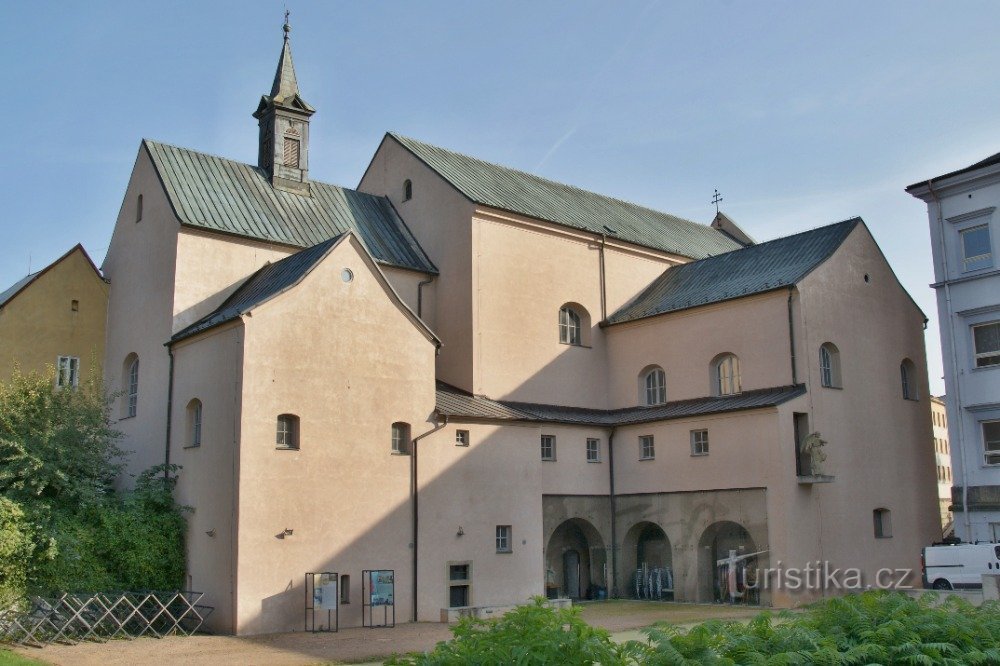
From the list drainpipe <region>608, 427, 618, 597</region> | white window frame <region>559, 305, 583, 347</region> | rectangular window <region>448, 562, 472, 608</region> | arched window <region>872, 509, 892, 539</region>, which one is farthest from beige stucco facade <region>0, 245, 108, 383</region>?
arched window <region>872, 509, 892, 539</region>

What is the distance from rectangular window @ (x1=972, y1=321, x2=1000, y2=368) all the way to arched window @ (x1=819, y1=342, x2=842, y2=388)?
532 centimetres

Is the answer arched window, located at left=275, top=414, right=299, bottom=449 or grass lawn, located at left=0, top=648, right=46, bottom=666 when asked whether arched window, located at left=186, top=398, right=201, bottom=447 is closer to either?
arched window, located at left=275, top=414, right=299, bottom=449

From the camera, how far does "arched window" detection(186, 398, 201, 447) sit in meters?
26.8

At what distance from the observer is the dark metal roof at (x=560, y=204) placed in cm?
3625

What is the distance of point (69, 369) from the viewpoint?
31703mm

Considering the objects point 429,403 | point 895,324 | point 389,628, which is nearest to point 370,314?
point 429,403

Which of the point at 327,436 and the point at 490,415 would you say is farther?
the point at 490,415

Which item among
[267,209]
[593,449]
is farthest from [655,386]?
[267,209]

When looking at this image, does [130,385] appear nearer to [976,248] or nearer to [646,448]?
[646,448]

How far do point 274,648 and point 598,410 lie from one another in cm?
1782

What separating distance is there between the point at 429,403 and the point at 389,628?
6.59 metres

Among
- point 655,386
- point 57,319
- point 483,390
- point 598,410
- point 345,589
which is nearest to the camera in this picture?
point 345,589

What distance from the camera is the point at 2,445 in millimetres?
24719

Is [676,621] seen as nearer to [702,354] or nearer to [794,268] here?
[702,354]
